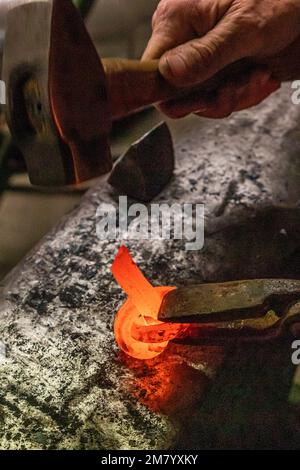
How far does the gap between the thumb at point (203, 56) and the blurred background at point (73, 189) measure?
4.81 feet

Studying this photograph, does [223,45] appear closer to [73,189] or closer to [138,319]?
[138,319]

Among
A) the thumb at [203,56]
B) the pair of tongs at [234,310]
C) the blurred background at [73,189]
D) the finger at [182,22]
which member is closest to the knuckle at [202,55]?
the thumb at [203,56]

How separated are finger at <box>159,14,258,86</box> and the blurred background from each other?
146cm

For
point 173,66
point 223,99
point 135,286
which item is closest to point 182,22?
point 223,99

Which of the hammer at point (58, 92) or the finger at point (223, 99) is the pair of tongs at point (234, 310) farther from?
the finger at point (223, 99)

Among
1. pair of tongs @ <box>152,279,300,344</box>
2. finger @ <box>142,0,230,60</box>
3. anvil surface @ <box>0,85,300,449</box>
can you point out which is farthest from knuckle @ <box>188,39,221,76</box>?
pair of tongs @ <box>152,279,300,344</box>

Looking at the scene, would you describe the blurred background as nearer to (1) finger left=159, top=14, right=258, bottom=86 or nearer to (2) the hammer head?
(1) finger left=159, top=14, right=258, bottom=86

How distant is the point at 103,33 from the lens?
3.82m

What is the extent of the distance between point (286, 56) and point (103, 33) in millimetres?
2035

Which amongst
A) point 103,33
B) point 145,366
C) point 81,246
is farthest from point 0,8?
point 103,33

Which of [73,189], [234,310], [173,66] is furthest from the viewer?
[73,189]

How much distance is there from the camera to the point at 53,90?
1.28 m

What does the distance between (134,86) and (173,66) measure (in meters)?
0.15
